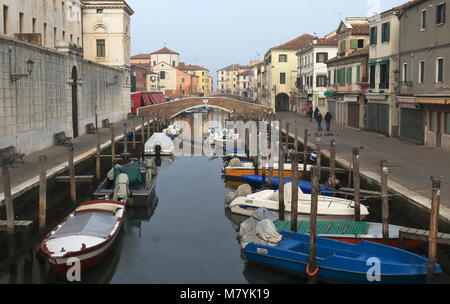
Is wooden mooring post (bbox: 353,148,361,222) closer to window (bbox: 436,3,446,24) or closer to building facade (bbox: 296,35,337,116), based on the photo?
window (bbox: 436,3,446,24)

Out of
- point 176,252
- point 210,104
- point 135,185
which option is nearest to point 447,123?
point 135,185

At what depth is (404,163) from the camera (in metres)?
23.2

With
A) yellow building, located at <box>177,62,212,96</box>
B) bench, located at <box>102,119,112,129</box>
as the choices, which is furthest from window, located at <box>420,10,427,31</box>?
yellow building, located at <box>177,62,212,96</box>

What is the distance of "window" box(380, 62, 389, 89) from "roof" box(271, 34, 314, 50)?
133 ft

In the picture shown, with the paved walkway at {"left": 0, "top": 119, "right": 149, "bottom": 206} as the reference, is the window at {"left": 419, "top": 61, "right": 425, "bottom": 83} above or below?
above

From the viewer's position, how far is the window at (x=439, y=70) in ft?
87.5

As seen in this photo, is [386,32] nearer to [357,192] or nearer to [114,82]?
[357,192]

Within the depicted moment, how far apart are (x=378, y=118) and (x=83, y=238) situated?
1098 inches

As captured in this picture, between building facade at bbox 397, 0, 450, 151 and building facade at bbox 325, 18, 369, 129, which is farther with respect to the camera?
building facade at bbox 325, 18, 369, 129

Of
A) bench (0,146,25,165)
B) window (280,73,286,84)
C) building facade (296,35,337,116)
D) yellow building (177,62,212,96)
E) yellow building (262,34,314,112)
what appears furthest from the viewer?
yellow building (177,62,212,96)

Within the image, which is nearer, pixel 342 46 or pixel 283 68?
pixel 342 46

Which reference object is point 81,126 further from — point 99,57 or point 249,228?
point 249,228

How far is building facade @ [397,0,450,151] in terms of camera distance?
26.3 meters
